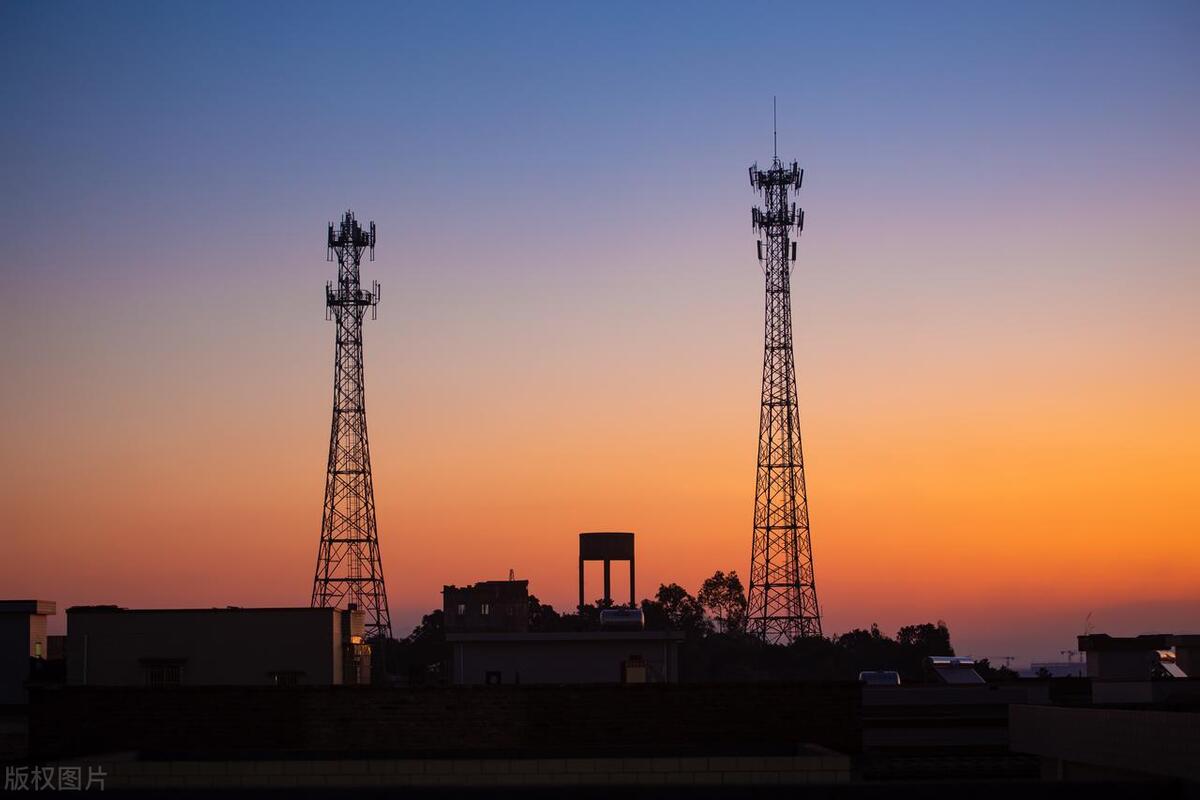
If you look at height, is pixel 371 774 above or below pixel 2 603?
below

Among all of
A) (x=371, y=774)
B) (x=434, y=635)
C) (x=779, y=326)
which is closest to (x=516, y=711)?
(x=371, y=774)

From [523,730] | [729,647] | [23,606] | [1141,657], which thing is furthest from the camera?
[729,647]

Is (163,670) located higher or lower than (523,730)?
higher

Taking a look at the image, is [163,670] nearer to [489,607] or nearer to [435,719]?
[435,719]

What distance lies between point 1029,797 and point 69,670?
3394 cm

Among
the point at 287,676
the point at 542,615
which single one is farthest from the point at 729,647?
the point at 287,676

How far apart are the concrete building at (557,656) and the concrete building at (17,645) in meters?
13.8

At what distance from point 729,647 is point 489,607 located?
43272 millimetres

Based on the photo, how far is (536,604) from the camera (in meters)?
147

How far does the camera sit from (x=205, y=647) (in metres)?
50.9

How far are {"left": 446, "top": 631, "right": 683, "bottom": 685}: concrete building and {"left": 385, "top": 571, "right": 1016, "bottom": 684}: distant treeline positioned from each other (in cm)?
261

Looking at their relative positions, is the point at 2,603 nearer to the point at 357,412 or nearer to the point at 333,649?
the point at 333,649

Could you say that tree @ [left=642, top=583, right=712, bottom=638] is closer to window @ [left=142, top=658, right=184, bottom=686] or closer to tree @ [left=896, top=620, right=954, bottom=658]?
tree @ [left=896, top=620, right=954, bottom=658]

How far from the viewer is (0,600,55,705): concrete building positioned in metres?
49.9
